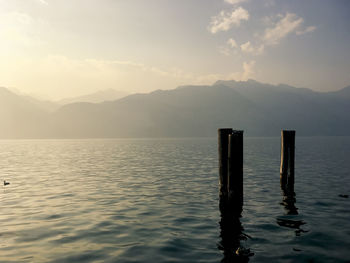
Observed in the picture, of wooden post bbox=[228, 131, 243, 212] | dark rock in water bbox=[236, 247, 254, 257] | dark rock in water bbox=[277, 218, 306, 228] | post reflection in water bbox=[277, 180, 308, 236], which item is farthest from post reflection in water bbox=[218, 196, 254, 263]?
post reflection in water bbox=[277, 180, 308, 236]

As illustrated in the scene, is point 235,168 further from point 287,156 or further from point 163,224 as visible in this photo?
point 287,156

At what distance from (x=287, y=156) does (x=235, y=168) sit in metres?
6.57

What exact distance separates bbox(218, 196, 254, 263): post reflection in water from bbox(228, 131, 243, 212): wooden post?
0.27m

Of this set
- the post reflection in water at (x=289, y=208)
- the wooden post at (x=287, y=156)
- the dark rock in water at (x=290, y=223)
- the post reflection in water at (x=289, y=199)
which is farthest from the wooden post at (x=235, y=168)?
the wooden post at (x=287, y=156)

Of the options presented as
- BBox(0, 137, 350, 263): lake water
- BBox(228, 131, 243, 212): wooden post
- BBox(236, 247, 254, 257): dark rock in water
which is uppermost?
BBox(228, 131, 243, 212): wooden post

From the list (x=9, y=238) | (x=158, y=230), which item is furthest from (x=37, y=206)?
(x=158, y=230)

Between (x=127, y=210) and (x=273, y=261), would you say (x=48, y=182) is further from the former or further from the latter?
(x=273, y=261)

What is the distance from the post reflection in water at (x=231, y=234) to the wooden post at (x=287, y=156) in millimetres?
6164

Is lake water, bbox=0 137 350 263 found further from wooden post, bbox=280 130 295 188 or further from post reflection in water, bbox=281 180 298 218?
wooden post, bbox=280 130 295 188

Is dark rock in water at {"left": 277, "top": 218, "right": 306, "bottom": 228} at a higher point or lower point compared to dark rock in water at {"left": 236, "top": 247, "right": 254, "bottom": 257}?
lower

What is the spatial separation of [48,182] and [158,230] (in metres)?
14.2

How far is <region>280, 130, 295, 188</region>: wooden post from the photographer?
15.7 meters

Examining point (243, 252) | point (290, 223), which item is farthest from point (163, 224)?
point (290, 223)

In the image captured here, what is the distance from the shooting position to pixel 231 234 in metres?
8.89
